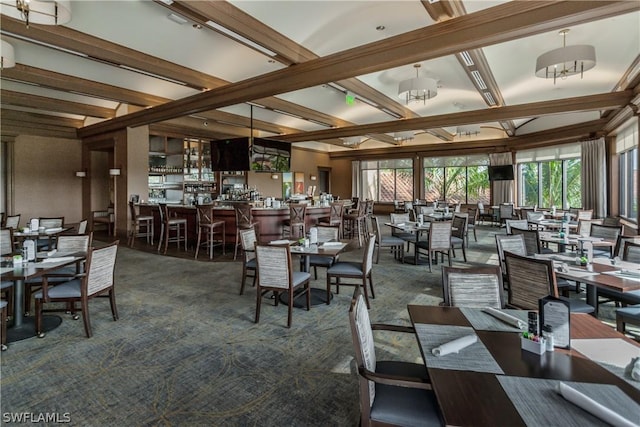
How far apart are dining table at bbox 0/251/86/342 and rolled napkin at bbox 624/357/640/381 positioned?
4.01 meters

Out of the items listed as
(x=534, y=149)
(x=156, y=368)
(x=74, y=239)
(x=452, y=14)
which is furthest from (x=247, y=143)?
(x=534, y=149)

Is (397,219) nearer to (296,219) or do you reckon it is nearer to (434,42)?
(296,219)

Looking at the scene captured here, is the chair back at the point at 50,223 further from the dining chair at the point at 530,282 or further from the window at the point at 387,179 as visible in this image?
the window at the point at 387,179

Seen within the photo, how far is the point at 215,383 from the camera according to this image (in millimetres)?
2432

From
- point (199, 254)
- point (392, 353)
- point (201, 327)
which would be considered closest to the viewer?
point (392, 353)

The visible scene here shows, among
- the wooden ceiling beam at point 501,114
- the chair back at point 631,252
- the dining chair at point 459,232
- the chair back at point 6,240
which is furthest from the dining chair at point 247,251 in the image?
the wooden ceiling beam at point 501,114

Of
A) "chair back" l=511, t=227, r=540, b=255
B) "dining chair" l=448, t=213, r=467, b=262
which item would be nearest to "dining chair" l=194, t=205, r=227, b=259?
"dining chair" l=448, t=213, r=467, b=262

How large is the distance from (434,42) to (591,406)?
4345 millimetres

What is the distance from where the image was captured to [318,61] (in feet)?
17.3

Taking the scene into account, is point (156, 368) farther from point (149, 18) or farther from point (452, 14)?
point (452, 14)

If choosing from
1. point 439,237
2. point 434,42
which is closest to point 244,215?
point 439,237

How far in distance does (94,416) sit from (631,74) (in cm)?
894

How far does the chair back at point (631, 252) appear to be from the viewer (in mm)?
3416

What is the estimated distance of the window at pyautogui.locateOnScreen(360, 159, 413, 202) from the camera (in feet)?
53.0
